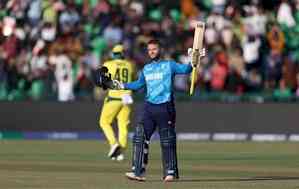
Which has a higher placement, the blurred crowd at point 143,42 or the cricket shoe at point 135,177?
the blurred crowd at point 143,42

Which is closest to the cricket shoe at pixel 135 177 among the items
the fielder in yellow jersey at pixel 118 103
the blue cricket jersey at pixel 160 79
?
the blue cricket jersey at pixel 160 79

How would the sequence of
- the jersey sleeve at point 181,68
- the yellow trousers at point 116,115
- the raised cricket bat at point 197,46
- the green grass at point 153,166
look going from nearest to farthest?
the green grass at point 153,166 < the raised cricket bat at point 197,46 < the jersey sleeve at point 181,68 < the yellow trousers at point 116,115

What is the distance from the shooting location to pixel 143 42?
2962cm

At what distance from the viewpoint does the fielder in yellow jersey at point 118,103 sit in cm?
2291

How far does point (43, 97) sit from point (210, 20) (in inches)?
185

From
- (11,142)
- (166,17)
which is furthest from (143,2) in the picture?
(11,142)

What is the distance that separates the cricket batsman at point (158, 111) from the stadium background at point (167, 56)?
486 inches

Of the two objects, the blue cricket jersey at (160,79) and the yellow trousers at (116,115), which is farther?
the yellow trousers at (116,115)

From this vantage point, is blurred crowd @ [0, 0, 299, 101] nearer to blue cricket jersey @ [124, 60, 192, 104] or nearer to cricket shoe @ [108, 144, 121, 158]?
cricket shoe @ [108, 144, 121, 158]

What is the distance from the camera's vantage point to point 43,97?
29.9m

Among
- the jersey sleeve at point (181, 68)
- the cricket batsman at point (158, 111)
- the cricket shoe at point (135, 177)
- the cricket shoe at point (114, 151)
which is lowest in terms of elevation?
the cricket shoe at point (114, 151)

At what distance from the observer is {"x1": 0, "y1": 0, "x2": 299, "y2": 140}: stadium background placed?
1148 inches

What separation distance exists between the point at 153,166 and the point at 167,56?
9.02 m

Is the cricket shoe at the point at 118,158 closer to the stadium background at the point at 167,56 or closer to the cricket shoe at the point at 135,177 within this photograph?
the cricket shoe at the point at 135,177
